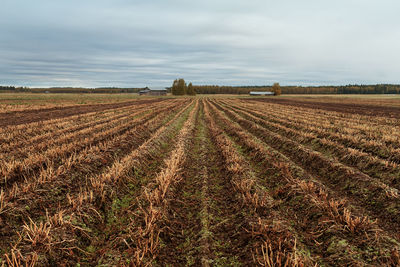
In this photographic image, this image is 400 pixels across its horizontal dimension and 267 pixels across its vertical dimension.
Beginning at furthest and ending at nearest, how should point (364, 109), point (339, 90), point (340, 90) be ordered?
point (339, 90), point (340, 90), point (364, 109)

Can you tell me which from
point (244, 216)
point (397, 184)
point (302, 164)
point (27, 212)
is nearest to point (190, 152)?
point (302, 164)

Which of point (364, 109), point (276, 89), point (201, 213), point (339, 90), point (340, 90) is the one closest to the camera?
point (201, 213)

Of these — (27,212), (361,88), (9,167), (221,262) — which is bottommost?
(221,262)

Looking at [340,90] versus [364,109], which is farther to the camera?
[340,90]

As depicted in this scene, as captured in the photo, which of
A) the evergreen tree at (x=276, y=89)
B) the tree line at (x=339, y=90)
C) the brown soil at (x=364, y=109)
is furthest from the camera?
the tree line at (x=339, y=90)

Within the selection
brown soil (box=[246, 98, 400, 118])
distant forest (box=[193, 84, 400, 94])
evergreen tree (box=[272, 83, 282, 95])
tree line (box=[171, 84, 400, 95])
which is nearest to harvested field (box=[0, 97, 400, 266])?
brown soil (box=[246, 98, 400, 118])

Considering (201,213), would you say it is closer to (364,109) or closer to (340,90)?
(364,109)

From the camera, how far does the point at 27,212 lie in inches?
213

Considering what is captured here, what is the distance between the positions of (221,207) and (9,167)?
25.0ft

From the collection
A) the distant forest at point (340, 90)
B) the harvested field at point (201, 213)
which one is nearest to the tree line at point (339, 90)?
the distant forest at point (340, 90)

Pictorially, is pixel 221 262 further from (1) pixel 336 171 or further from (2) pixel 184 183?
(1) pixel 336 171

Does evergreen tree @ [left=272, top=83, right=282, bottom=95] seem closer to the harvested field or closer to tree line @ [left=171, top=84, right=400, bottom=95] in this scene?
tree line @ [left=171, top=84, right=400, bottom=95]

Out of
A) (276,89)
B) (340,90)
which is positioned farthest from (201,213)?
(340,90)

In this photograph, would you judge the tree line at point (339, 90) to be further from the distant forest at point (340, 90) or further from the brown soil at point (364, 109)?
the brown soil at point (364, 109)
